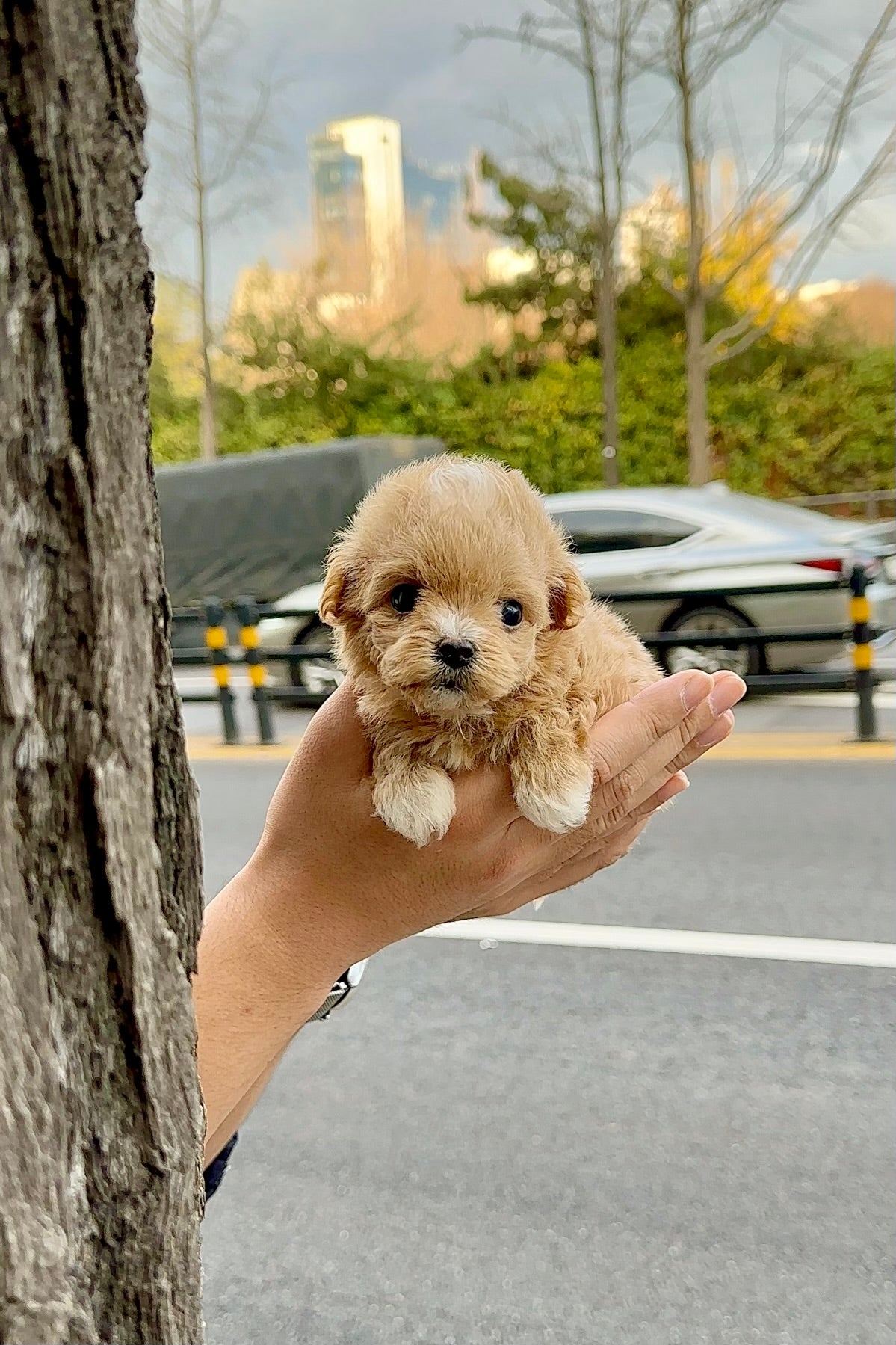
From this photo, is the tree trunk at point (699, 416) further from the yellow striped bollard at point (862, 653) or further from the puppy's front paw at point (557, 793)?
the puppy's front paw at point (557, 793)

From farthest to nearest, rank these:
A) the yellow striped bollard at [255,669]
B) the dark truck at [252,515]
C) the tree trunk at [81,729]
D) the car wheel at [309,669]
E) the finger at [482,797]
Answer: the dark truck at [252,515] → the yellow striped bollard at [255,669] → the car wheel at [309,669] → the finger at [482,797] → the tree trunk at [81,729]

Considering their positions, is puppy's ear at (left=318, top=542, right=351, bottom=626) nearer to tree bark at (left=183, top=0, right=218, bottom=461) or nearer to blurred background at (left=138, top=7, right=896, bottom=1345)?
blurred background at (left=138, top=7, right=896, bottom=1345)

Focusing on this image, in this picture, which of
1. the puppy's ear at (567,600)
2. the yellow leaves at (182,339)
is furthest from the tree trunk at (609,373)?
the puppy's ear at (567,600)

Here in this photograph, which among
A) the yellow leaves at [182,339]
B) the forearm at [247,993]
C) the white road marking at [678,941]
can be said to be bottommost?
the white road marking at [678,941]

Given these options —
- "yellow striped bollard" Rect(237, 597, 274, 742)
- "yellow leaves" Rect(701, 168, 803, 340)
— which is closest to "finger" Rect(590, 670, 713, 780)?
"yellow striped bollard" Rect(237, 597, 274, 742)

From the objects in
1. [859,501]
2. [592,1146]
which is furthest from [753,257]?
[592,1146]

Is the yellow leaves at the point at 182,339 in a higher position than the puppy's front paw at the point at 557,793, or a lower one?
higher

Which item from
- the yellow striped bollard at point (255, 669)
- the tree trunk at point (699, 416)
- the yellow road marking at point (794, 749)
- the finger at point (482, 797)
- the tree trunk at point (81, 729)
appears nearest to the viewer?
the tree trunk at point (81, 729)

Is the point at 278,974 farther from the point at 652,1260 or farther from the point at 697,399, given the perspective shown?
the point at 697,399
